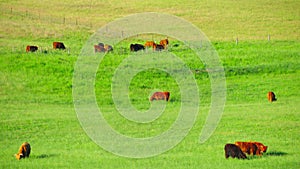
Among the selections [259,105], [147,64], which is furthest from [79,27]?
[259,105]

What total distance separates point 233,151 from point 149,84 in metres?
18.1

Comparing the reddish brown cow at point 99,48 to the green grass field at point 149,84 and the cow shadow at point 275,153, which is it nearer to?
the green grass field at point 149,84

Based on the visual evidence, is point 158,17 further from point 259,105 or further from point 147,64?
point 259,105

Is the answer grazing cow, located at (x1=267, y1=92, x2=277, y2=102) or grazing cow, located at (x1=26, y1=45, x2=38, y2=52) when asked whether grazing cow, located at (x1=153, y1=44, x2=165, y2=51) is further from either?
grazing cow, located at (x1=267, y1=92, x2=277, y2=102)

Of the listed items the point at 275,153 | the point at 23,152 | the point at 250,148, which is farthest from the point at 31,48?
the point at 275,153

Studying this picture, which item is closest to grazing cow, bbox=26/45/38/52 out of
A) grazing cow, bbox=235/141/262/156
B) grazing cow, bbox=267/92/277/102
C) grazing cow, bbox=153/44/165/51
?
grazing cow, bbox=153/44/165/51

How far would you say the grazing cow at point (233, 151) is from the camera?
2028 cm

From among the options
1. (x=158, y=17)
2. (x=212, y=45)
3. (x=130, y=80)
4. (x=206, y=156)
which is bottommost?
(x=206, y=156)

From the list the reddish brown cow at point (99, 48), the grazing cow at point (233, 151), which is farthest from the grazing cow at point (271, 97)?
the reddish brown cow at point (99, 48)

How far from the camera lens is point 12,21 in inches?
2317

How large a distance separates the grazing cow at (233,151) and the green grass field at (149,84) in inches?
12.3

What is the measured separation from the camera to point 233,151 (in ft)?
66.5

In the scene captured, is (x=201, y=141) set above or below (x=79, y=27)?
below

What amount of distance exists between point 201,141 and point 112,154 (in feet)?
12.2
